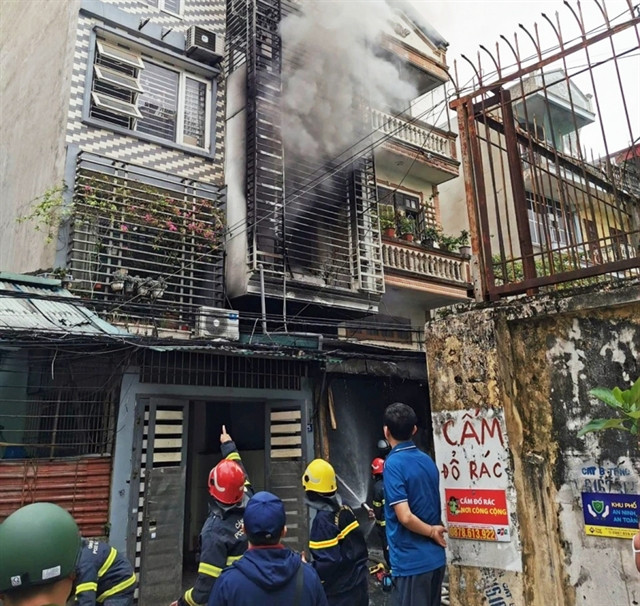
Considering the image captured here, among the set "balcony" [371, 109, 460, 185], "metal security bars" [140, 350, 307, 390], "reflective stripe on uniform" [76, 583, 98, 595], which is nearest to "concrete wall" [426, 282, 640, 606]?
"reflective stripe on uniform" [76, 583, 98, 595]

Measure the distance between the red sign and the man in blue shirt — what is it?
112 mm

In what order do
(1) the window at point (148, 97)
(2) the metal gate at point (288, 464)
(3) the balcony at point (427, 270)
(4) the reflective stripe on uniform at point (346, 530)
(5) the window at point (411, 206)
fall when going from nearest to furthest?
(4) the reflective stripe on uniform at point (346, 530) < (2) the metal gate at point (288, 464) < (1) the window at point (148, 97) < (3) the balcony at point (427, 270) < (5) the window at point (411, 206)

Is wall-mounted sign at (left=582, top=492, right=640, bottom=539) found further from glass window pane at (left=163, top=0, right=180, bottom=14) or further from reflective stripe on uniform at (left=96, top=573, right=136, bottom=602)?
glass window pane at (left=163, top=0, right=180, bottom=14)

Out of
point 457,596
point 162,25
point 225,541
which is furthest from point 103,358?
point 162,25

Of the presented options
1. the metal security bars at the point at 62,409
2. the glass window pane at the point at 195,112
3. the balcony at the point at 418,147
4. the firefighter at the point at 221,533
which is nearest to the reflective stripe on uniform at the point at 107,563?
the firefighter at the point at 221,533

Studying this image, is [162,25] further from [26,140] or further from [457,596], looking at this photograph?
[457,596]

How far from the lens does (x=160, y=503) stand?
292 inches

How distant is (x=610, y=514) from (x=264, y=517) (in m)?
1.97

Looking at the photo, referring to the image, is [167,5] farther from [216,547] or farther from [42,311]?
[216,547]

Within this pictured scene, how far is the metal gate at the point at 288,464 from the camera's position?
8.52m

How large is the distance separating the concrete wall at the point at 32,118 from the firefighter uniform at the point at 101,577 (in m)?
6.54

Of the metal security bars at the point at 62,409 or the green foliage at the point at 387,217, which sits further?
the green foliage at the point at 387,217

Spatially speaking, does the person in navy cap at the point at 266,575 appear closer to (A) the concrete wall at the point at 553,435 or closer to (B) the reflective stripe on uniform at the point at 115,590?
(B) the reflective stripe on uniform at the point at 115,590

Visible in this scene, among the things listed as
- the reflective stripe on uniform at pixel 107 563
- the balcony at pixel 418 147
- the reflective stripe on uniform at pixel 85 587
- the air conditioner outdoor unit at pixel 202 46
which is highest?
the air conditioner outdoor unit at pixel 202 46
